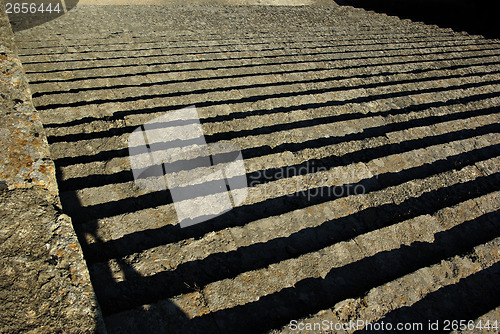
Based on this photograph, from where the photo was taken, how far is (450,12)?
388 inches

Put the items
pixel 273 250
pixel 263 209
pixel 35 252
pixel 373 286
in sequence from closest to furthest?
pixel 35 252 < pixel 373 286 < pixel 273 250 < pixel 263 209

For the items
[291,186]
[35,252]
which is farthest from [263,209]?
[35,252]

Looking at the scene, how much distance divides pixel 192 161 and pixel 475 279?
1.91 metres

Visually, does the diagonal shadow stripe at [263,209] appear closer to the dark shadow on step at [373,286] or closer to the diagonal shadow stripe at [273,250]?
the diagonal shadow stripe at [273,250]

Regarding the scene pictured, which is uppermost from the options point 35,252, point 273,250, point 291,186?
point 35,252

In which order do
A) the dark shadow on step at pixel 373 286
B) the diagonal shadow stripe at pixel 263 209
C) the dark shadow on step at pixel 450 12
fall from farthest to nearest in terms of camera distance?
the dark shadow on step at pixel 450 12
the diagonal shadow stripe at pixel 263 209
the dark shadow on step at pixel 373 286

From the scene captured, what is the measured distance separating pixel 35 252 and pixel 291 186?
1531mm

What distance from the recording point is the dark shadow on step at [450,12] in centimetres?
730

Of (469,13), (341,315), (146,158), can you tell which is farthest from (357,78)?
(469,13)

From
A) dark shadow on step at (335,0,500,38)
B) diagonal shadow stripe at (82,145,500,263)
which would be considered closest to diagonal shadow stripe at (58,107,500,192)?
diagonal shadow stripe at (82,145,500,263)

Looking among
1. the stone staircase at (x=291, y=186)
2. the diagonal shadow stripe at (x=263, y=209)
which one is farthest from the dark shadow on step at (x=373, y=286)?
the diagonal shadow stripe at (x=263, y=209)

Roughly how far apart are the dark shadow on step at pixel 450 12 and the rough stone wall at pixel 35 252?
26.3 ft

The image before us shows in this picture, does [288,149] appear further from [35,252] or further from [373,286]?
[35,252]

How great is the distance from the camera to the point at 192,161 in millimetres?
2293
